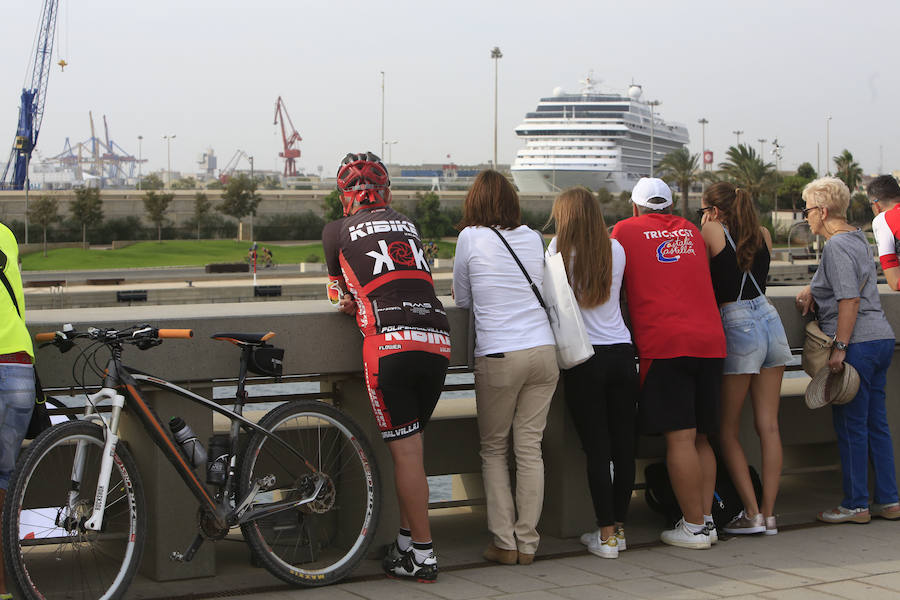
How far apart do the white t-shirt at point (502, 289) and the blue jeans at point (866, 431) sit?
198 centimetres

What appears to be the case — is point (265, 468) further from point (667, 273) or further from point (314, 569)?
point (667, 273)

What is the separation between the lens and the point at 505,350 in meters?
4.69

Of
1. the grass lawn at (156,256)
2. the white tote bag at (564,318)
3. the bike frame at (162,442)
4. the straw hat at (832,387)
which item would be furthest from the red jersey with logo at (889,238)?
the grass lawn at (156,256)

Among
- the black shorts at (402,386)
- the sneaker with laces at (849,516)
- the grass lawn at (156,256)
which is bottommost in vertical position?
the grass lawn at (156,256)

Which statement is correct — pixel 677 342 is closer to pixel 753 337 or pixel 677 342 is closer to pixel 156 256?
pixel 753 337

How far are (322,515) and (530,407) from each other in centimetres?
106

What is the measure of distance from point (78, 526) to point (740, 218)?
11.4 feet

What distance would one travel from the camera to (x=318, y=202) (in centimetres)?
9088

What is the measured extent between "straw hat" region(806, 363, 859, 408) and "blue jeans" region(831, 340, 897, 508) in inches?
3.8

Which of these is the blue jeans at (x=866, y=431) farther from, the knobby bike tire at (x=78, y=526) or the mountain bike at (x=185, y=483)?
the knobby bike tire at (x=78, y=526)

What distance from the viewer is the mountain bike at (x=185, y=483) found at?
3777mm

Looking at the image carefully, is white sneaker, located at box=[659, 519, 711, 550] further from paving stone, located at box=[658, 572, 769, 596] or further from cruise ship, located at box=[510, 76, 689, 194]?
cruise ship, located at box=[510, 76, 689, 194]

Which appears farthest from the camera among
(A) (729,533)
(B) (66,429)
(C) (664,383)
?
(A) (729,533)

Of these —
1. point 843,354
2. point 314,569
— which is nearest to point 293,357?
point 314,569
